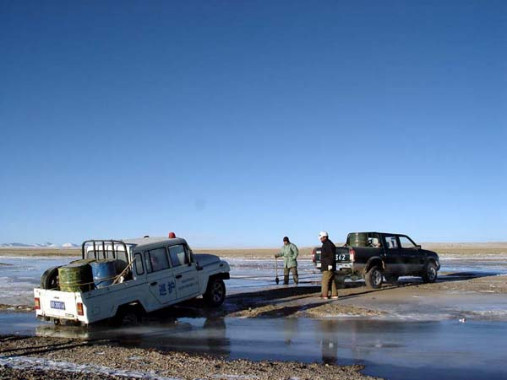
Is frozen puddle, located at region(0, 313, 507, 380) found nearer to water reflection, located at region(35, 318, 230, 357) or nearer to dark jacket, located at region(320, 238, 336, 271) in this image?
water reflection, located at region(35, 318, 230, 357)

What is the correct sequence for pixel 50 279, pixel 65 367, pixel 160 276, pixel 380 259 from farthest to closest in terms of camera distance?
1. pixel 380 259
2. pixel 160 276
3. pixel 50 279
4. pixel 65 367

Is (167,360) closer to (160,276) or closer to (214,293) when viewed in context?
(160,276)

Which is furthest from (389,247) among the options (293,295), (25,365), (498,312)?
(25,365)

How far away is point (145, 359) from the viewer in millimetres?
7574

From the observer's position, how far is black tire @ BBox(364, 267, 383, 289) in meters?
17.1

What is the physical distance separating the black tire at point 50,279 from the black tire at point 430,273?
13.2m

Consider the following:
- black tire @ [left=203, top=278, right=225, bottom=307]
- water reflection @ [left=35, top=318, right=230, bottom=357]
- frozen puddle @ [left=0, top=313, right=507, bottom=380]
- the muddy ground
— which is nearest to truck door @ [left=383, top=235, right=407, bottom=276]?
the muddy ground

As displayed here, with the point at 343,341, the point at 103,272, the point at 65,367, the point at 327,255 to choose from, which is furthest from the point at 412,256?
the point at 65,367

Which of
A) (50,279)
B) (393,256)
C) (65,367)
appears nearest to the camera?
(65,367)

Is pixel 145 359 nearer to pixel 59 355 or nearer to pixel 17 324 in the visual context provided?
pixel 59 355

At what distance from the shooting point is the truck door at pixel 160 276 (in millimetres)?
11453

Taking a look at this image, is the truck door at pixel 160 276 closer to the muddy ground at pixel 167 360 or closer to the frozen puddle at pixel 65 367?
the muddy ground at pixel 167 360

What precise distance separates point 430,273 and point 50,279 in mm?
13676

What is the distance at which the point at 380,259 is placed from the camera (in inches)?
691
